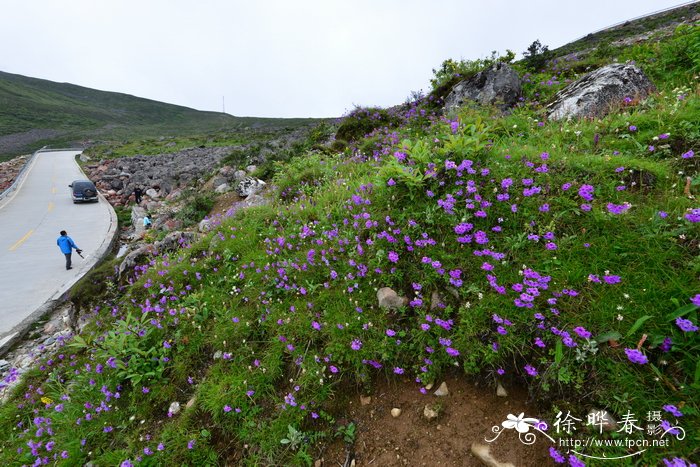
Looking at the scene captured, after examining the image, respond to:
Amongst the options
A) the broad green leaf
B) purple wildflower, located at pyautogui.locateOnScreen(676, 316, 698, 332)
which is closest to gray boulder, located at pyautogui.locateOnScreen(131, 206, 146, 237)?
the broad green leaf

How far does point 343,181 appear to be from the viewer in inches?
269

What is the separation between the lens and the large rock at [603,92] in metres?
6.36

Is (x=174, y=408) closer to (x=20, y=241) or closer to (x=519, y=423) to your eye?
(x=519, y=423)

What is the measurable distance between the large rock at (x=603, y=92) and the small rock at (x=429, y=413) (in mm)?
6072

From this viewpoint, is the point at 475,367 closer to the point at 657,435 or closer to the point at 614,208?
the point at 657,435

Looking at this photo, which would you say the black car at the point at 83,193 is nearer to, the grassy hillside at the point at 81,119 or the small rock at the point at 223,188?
the small rock at the point at 223,188

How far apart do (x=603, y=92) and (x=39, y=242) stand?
2535cm

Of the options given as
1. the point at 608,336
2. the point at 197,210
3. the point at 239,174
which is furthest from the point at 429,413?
the point at 239,174

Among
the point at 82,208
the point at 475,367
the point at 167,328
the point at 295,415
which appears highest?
the point at 82,208

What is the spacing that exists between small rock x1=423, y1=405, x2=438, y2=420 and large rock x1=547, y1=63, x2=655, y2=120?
6.07 m

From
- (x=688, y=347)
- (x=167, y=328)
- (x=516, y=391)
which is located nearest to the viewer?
(x=688, y=347)

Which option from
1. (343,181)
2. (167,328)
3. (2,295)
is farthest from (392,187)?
(2,295)

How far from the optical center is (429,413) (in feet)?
9.96

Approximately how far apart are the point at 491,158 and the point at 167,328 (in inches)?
216
